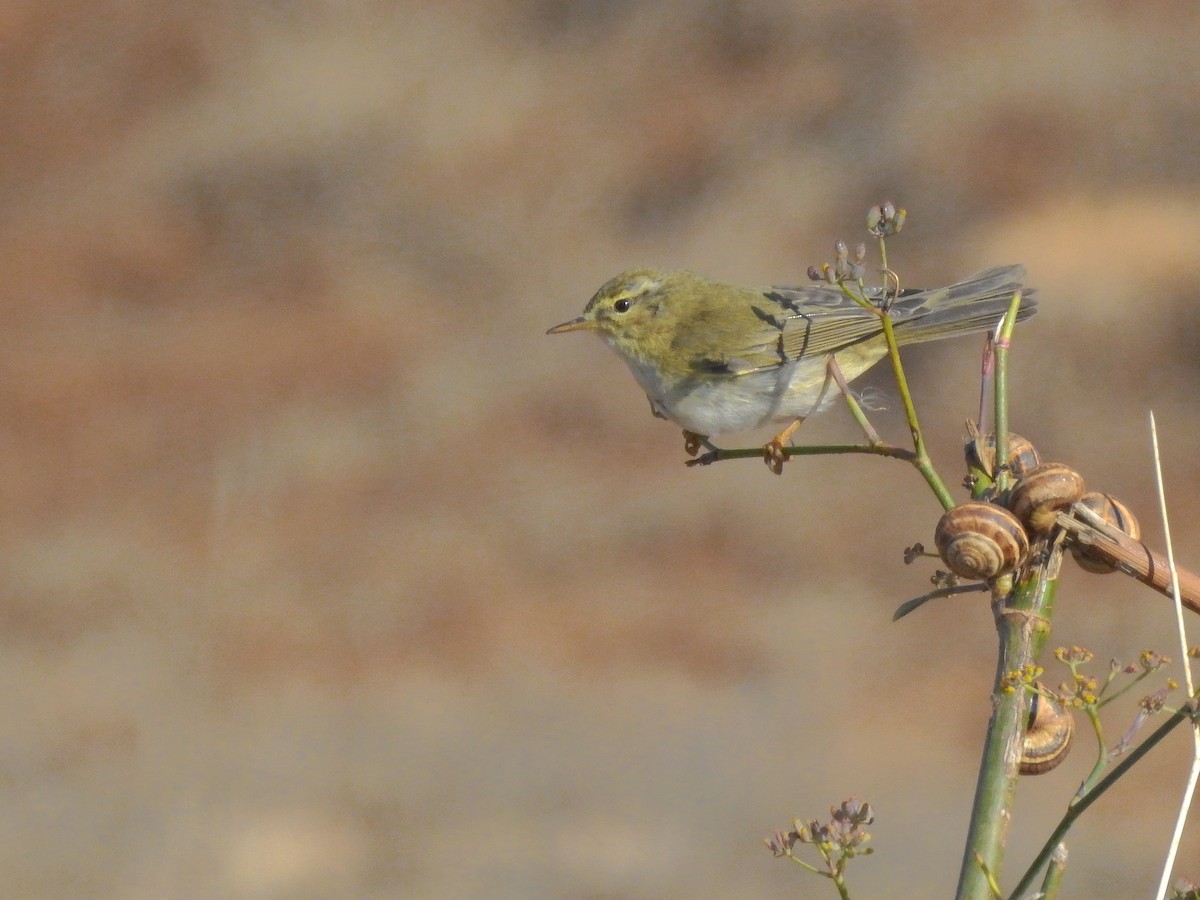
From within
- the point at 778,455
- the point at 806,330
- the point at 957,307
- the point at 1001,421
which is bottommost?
the point at 1001,421

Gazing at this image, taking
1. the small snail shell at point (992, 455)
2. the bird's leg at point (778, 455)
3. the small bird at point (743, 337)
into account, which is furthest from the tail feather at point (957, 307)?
the small snail shell at point (992, 455)

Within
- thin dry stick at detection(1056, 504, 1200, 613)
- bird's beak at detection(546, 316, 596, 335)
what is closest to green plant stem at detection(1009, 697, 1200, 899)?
thin dry stick at detection(1056, 504, 1200, 613)

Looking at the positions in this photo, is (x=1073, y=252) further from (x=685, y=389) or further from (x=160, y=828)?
(x=160, y=828)

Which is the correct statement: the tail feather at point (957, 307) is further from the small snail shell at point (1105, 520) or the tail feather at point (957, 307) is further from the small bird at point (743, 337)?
the small snail shell at point (1105, 520)

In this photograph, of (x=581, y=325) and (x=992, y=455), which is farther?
(x=581, y=325)

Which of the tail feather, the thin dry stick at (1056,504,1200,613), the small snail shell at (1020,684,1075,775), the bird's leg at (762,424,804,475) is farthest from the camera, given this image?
the tail feather

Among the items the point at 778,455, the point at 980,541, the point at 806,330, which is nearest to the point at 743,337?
the point at 806,330

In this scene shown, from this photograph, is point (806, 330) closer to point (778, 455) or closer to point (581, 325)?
point (581, 325)

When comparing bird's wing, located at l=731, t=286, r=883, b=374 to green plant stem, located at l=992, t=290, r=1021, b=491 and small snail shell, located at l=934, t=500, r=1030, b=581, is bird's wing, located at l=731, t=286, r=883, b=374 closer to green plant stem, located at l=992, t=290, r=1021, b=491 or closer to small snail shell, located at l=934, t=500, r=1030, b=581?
green plant stem, located at l=992, t=290, r=1021, b=491
